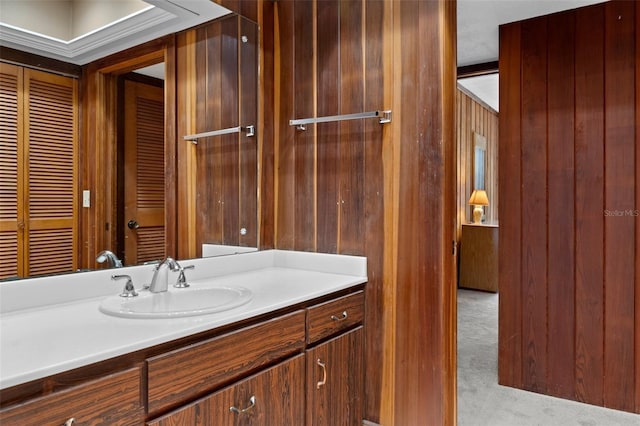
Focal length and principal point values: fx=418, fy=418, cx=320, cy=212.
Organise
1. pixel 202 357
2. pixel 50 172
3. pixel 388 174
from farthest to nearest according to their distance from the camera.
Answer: pixel 388 174, pixel 50 172, pixel 202 357

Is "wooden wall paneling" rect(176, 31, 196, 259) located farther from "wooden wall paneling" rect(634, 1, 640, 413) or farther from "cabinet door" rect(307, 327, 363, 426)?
"wooden wall paneling" rect(634, 1, 640, 413)

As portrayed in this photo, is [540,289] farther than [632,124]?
Yes

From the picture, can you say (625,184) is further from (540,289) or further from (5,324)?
(5,324)

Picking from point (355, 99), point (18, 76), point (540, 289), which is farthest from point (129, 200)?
point (540, 289)

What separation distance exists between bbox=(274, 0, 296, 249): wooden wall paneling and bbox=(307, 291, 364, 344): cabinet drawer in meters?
0.50

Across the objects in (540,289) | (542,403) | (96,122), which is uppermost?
(96,122)

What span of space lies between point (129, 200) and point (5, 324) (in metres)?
0.59

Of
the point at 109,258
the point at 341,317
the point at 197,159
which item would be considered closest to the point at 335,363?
the point at 341,317

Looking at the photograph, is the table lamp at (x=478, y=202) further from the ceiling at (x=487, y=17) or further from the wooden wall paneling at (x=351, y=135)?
the wooden wall paneling at (x=351, y=135)

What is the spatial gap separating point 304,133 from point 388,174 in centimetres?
51

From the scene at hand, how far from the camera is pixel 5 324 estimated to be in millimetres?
1146

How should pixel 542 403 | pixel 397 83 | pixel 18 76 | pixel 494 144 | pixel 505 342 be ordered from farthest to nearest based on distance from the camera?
pixel 494 144, pixel 505 342, pixel 542 403, pixel 397 83, pixel 18 76

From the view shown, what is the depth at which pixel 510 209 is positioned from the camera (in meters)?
2.61

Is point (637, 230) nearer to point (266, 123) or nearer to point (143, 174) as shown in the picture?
point (266, 123)
